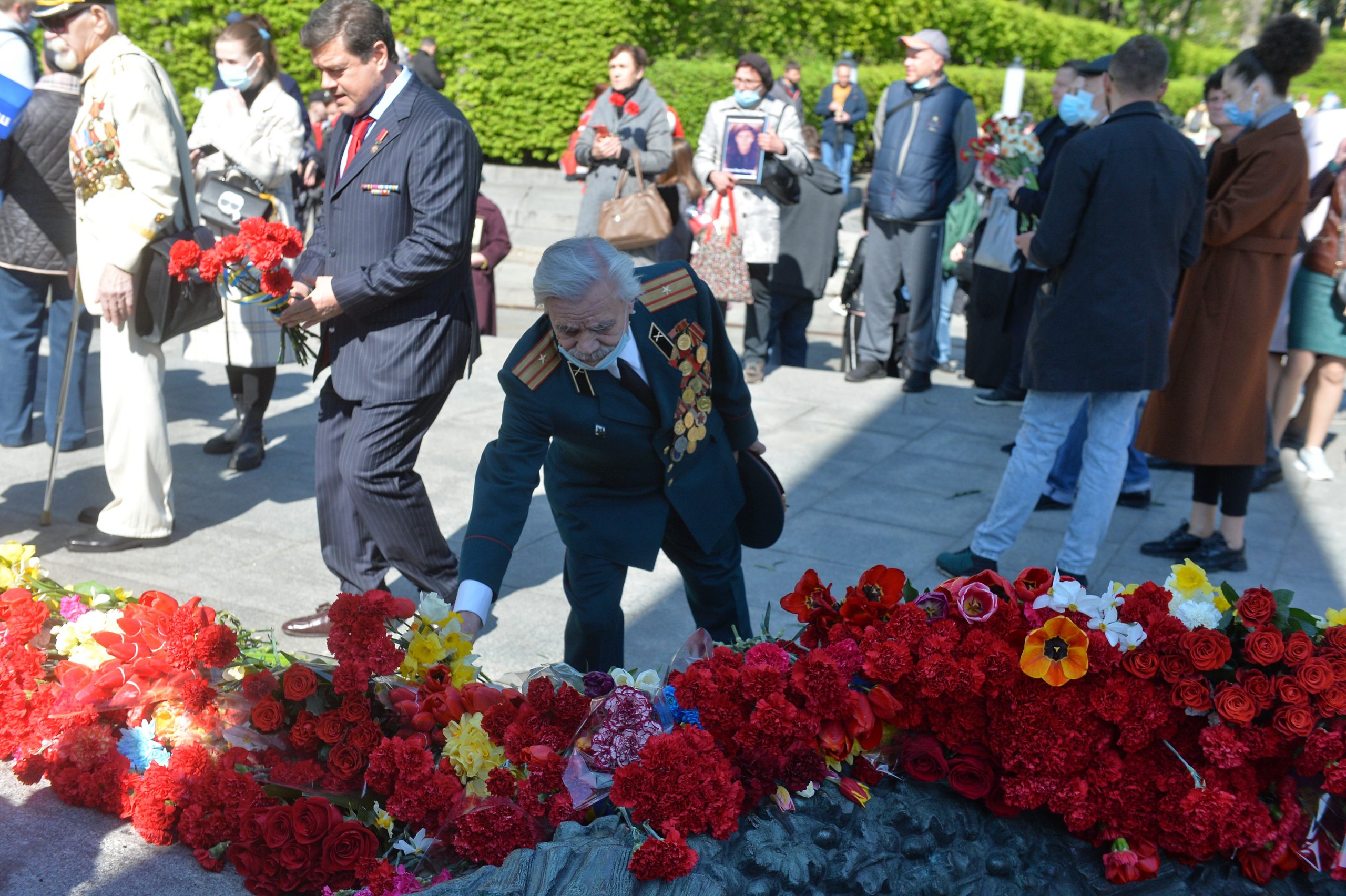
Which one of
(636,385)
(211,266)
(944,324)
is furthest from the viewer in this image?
(944,324)

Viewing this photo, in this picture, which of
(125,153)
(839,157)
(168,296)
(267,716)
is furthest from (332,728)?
(839,157)

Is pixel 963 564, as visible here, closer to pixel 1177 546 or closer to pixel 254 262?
pixel 1177 546

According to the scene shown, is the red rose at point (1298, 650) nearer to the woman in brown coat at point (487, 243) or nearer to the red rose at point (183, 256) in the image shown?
the red rose at point (183, 256)

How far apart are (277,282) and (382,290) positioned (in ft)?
1.86

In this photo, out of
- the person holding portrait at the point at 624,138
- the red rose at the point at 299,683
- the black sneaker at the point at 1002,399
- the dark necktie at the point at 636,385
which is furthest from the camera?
the black sneaker at the point at 1002,399

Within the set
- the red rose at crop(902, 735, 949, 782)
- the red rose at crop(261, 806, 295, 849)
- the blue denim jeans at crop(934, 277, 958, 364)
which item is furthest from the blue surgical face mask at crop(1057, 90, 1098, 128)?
the red rose at crop(261, 806, 295, 849)

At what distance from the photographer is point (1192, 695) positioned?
2.51 metres

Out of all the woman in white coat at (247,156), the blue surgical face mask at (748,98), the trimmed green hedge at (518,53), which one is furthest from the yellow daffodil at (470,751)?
the trimmed green hedge at (518,53)

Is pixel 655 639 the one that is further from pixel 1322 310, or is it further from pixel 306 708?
pixel 1322 310

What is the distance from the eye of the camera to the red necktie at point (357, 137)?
13.1ft

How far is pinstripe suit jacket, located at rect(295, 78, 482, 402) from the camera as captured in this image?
3.92m

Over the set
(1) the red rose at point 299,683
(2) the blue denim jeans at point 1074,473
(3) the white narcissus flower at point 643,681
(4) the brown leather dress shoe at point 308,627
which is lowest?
(2) the blue denim jeans at point 1074,473

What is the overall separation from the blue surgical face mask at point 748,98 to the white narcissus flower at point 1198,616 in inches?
253

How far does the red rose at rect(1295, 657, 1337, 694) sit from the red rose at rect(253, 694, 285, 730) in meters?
2.20
